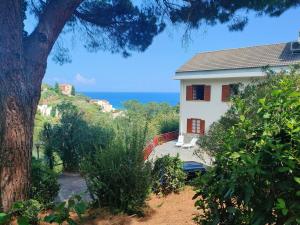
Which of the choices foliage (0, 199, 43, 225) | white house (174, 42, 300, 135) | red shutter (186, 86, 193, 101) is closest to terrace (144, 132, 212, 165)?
white house (174, 42, 300, 135)

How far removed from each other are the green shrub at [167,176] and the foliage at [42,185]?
6.55 ft

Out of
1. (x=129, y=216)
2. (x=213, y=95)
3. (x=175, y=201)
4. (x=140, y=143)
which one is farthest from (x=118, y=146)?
(x=213, y=95)

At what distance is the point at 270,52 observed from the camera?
64.8 ft

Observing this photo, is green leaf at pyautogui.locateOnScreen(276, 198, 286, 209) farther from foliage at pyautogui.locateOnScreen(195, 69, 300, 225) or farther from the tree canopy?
the tree canopy

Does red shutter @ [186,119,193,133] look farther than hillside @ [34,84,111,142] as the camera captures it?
Yes

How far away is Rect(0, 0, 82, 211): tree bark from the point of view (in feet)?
16.8

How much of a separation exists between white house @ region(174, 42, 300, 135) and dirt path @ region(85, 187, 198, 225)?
509 inches

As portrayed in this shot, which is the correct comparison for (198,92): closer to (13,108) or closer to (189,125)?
(189,125)

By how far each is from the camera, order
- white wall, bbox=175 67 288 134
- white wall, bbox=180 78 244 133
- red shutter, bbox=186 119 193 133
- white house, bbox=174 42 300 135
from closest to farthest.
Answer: white house, bbox=174 42 300 135 < white wall, bbox=175 67 288 134 < white wall, bbox=180 78 244 133 < red shutter, bbox=186 119 193 133

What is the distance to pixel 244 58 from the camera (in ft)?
66.2

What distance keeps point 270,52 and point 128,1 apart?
1497 cm

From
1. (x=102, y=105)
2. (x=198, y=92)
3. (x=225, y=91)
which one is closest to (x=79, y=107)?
(x=225, y=91)

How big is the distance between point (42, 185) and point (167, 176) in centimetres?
254

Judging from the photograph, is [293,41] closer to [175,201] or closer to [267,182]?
→ [175,201]
